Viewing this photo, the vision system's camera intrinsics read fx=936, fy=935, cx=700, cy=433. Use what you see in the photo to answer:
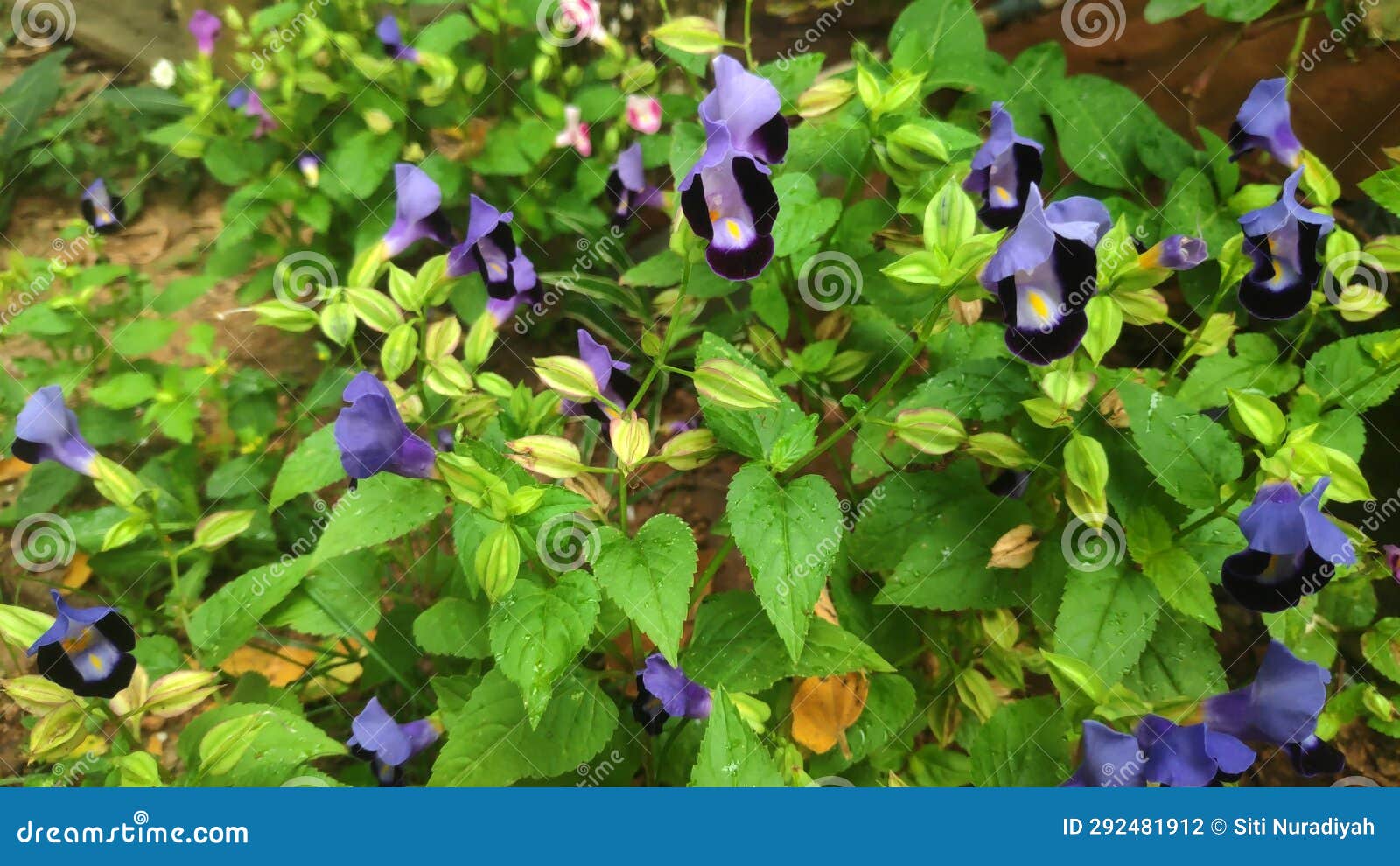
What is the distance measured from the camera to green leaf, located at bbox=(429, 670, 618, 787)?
4.33 ft

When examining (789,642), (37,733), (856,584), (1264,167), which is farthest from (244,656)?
(1264,167)

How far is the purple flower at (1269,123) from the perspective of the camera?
151 centimetres

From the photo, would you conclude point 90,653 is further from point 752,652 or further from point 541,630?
point 752,652

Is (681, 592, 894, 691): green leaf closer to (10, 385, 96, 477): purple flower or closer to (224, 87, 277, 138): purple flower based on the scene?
(10, 385, 96, 477): purple flower

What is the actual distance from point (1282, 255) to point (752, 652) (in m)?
0.92

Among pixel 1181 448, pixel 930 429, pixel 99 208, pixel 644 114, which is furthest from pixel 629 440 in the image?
pixel 99 208

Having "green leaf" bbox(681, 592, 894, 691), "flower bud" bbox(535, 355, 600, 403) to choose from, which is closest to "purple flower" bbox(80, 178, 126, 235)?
"flower bud" bbox(535, 355, 600, 403)

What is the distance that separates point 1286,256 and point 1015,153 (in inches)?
15.5

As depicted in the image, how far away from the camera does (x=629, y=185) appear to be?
7.06 feet

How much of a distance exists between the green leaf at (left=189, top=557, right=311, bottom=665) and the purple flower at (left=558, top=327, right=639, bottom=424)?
0.54m

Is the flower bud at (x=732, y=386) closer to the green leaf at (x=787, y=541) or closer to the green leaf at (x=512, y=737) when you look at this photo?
the green leaf at (x=787, y=541)

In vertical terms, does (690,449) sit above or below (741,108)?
below

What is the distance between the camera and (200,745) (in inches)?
52.3

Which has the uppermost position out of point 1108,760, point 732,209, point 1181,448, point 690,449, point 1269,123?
point 1269,123
